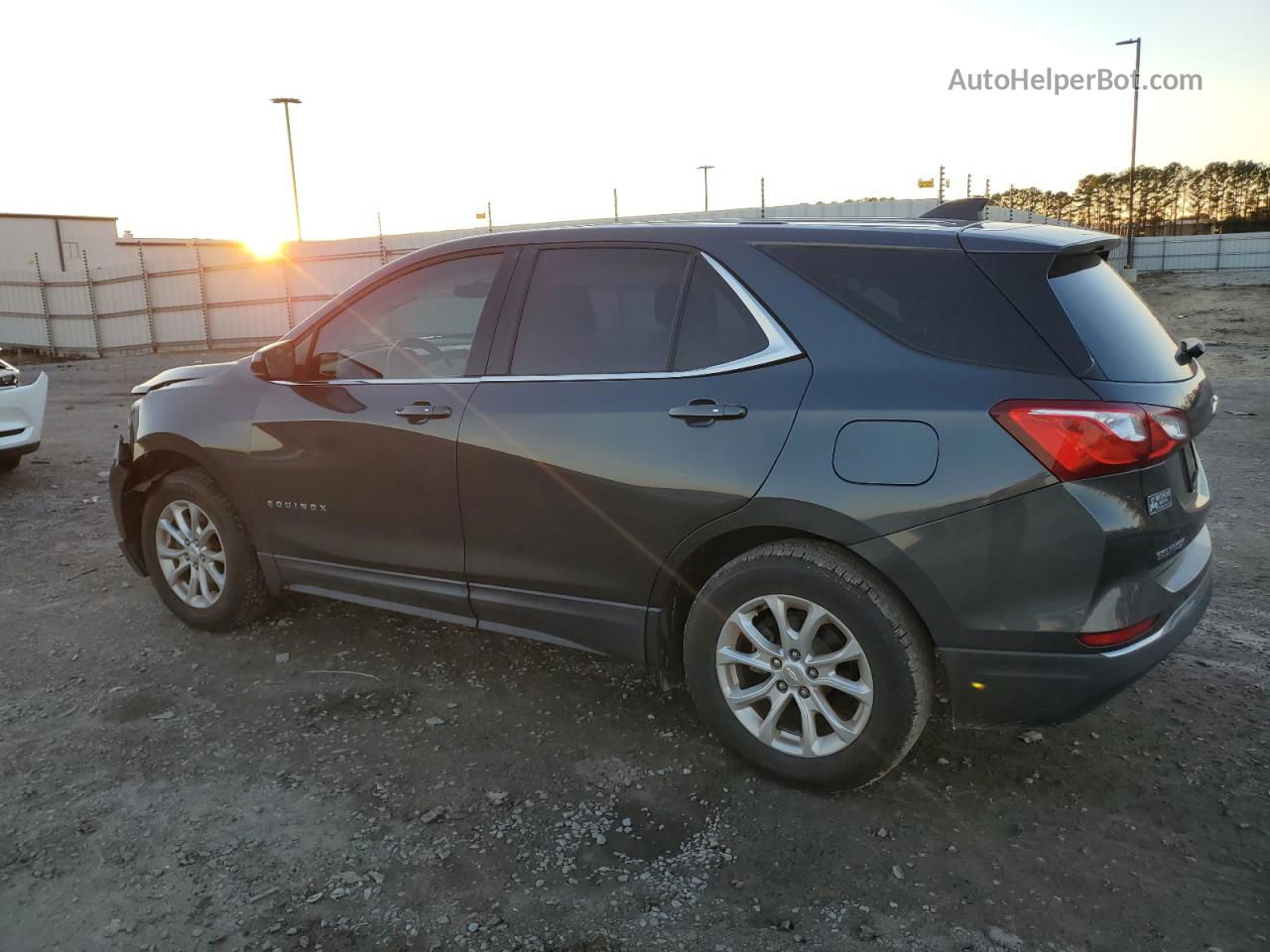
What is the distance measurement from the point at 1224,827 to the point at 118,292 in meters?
30.3

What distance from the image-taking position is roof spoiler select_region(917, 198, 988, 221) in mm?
3320

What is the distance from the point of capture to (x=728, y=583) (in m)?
2.98

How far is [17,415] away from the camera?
7875 millimetres

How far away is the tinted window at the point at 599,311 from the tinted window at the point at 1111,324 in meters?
1.18

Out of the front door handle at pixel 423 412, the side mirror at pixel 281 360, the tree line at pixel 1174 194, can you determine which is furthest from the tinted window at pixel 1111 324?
the tree line at pixel 1174 194

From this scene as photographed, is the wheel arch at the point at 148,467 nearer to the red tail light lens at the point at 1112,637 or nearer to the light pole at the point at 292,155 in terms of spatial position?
the red tail light lens at the point at 1112,637

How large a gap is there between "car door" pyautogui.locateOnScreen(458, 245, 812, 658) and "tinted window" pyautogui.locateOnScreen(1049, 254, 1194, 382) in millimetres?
760

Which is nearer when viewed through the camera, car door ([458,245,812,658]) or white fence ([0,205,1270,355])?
car door ([458,245,812,658])

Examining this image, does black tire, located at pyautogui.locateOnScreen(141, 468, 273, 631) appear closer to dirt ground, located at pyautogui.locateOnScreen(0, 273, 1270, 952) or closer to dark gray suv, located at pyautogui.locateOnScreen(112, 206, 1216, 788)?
dirt ground, located at pyautogui.locateOnScreen(0, 273, 1270, 952)

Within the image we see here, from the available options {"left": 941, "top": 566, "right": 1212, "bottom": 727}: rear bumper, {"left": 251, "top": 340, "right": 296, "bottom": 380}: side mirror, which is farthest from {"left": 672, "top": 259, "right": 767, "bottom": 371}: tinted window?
{"left": 251, "top": 340, "right": 296, "bottom": 380}: side mirror

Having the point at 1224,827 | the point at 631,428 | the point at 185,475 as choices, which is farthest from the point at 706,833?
the point at 185,475

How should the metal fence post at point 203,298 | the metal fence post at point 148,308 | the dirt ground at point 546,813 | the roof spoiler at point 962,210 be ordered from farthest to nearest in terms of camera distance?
the metal fence post at point 148,308
the metal fence post at point 203,298
the roof spoiler at point 962,210
the dirt ground at point 546,813

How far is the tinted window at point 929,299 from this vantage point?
2639 mm

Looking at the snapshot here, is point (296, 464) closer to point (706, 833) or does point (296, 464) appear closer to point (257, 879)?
point (257, 879)
